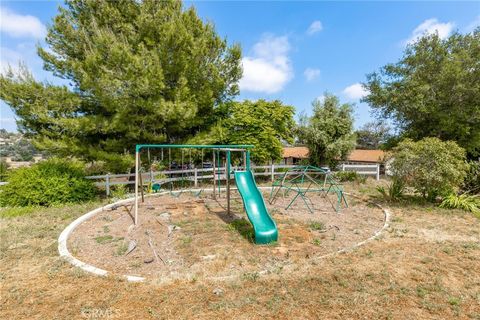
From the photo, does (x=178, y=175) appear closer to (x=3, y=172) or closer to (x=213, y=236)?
(x=213, y=236)

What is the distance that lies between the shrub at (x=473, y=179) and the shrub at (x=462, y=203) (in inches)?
33.7

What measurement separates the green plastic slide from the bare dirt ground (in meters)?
1.14

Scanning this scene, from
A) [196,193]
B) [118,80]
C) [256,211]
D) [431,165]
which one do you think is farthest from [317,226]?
[118,80]

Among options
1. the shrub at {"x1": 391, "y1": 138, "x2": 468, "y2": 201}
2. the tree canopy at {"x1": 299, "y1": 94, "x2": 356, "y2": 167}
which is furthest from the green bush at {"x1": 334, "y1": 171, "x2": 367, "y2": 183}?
the shrub at {"x1": 391, "y1": 138, "x2": 468, "y2": 201}

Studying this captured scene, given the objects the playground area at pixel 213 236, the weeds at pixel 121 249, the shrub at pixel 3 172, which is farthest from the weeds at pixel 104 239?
the shrub at pixel 3 172

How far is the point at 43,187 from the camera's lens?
804 cm

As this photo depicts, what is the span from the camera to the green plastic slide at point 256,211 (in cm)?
520

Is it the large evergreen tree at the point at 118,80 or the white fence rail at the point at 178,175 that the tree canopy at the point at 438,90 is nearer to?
the white fence rail at the point at 178,175

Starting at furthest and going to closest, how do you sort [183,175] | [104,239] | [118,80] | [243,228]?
1. [183,175]
2. [118,80]
3. [243,228]
4. [104,239]

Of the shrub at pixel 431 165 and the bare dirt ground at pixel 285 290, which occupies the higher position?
the shrub at pixel 431 165

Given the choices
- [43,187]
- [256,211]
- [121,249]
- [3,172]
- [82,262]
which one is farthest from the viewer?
[3,172]

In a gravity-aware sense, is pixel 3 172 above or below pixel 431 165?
below

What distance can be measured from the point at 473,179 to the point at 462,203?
1928 mm

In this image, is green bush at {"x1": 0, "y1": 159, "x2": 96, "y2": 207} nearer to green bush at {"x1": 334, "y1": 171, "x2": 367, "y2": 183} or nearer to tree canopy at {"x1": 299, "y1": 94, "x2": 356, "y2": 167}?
tree canopy at {"x1": 299, "y1": 94, "x2": 356, "y2": 167}
